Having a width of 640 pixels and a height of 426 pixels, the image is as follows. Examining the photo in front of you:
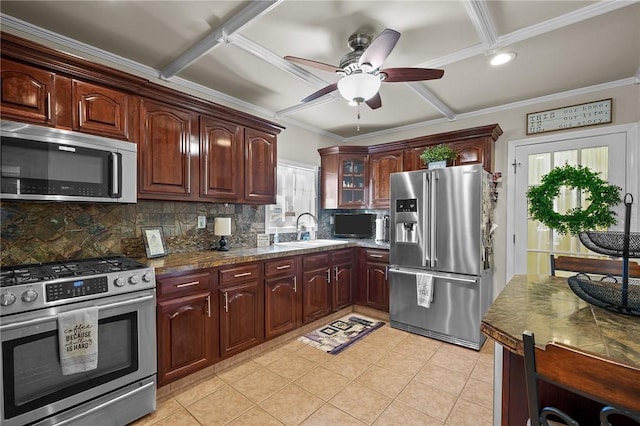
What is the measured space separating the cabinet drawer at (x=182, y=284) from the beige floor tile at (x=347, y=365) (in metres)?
1.25

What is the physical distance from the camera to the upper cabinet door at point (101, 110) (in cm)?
194

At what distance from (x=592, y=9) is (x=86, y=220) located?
12.3 feet

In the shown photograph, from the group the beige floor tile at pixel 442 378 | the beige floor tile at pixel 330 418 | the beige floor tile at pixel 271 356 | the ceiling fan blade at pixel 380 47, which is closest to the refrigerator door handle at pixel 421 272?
the beige floor tile at pixel 442 378

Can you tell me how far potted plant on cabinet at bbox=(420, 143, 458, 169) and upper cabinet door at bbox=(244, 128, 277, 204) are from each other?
5.81ft

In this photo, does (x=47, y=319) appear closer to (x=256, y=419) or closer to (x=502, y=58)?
(x=256, y=419)

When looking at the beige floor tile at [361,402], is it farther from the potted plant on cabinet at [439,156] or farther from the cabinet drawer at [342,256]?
the potted plant on cabinet at [439,156]

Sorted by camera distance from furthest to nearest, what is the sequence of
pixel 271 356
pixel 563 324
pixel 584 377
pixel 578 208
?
1. pixel 271 356
2. pixel 578 208
3. pixel 563 324
4. pixel 584 377

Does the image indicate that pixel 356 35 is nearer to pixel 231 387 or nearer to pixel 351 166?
pixel 351 166

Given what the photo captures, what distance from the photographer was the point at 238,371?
7.98 ft

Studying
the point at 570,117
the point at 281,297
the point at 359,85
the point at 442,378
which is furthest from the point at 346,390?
the point at 570,117

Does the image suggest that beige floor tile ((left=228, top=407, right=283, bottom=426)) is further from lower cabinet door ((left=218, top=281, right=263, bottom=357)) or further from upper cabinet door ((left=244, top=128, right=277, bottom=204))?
upper cabinet door ((left=244, top=128, right=277, bottom=204))

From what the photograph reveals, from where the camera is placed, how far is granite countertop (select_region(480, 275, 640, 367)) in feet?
2.97

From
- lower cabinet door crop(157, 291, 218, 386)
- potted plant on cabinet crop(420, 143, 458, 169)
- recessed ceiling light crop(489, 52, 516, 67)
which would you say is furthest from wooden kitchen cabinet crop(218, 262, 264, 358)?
recessed ceiling light crop(489, 52, 516, 67)

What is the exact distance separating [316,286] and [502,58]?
2716mm
